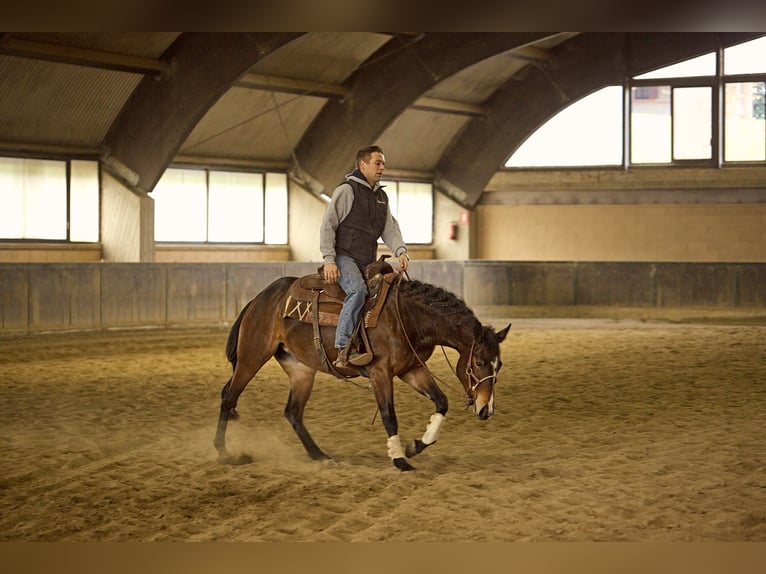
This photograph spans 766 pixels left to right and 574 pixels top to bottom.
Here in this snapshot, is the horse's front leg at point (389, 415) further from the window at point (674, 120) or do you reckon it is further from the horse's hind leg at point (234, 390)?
the window at point (674, 120)

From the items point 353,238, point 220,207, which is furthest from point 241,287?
point 353,238

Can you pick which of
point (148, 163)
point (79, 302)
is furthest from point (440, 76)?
point (79, 302)

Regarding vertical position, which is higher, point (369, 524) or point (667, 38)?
point (667, 38)

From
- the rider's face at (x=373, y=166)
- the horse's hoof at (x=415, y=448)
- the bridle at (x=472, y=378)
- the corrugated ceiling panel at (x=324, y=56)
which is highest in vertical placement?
the corrugated ceiling panel at (x=324, y=56)

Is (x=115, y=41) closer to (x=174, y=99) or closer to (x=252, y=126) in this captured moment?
(x=174, y=99)

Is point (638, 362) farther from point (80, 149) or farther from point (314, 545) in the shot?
point (80, 149)

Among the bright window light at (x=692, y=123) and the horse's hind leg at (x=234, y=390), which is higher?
the bright window light at (x=692, y=123)

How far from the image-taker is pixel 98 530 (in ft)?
18.6

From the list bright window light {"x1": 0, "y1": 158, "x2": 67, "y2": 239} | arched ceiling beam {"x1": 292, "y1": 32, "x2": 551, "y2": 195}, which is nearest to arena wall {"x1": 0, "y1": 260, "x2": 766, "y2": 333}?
arched ceiling beam {"x1": 292, "y1": 32, "x2": 551, "y2": 195}

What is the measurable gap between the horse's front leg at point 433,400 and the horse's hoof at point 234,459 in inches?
45.8

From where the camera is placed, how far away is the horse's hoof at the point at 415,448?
22.8 feet

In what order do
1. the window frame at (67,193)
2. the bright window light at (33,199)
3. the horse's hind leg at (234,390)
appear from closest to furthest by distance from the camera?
the horse's hind leg at (234,390)
the bright window light at (33,199)
the window frame at (67,193)

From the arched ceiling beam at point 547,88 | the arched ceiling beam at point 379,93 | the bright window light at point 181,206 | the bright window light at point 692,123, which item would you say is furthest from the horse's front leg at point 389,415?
the bright window light at point 692,123

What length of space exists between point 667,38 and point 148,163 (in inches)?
490
